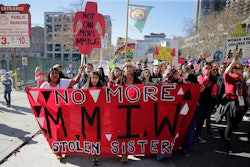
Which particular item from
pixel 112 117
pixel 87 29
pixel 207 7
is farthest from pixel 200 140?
pixel 207 7

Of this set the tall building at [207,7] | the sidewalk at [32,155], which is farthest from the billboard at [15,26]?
the tall building at [207,7]

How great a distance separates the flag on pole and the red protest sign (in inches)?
146

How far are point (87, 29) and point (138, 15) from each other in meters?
4.06

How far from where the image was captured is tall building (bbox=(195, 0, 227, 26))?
35.7 m

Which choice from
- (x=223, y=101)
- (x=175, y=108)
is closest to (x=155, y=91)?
(x=175, y=108)

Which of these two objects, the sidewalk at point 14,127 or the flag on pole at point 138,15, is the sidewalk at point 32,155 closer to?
the sidewalk at point 14,127

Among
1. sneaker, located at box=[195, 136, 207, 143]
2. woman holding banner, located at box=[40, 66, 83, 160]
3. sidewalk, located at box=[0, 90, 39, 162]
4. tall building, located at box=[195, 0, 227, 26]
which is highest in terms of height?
tall building, located at box=[195, 0, 227, 26]

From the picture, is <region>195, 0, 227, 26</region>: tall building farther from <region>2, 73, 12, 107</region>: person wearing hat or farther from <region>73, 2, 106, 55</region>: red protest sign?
<region>2, 73, 12, 107</region>: person wearing hat

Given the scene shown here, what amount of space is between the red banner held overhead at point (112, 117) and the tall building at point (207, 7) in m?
35.7

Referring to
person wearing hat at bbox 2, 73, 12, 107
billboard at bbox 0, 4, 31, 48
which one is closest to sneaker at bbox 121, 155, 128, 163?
person wearing hat at bbox 2, 73, 12, 107

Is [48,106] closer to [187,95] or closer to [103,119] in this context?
[103,119]

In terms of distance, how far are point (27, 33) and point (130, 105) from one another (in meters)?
9.93

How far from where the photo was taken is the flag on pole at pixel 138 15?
28.6ft

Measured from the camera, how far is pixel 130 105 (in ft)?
11.9
